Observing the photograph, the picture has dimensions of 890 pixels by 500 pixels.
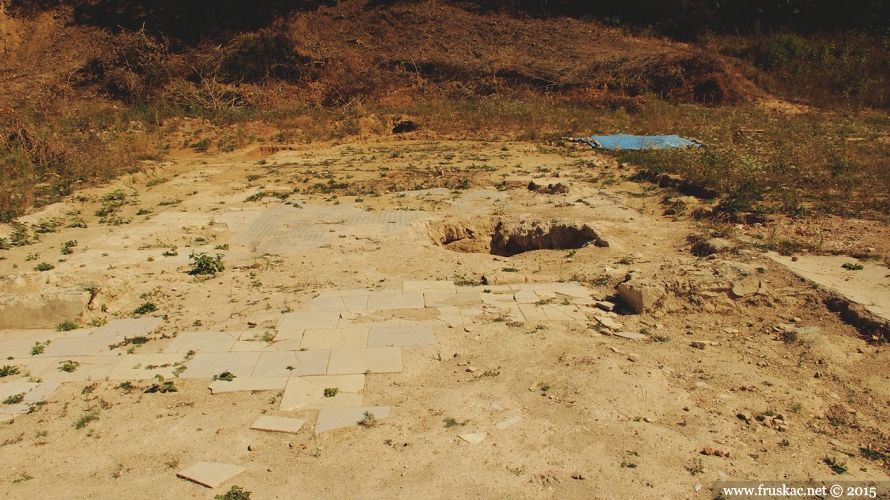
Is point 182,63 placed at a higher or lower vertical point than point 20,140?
higher

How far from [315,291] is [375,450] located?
294 cm

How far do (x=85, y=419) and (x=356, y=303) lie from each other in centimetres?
260

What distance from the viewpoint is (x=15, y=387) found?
4449 millimetres

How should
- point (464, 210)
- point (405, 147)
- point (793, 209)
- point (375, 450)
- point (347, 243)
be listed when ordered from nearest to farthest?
point (375, 450)
point (347, 243)
point (793, 209)
point (464, 210)
point (405, 147)

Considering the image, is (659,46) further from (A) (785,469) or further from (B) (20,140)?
(A) (785,469)

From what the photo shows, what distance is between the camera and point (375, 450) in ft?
12.3

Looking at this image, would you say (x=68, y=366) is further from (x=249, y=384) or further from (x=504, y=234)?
(x=504, y=234)

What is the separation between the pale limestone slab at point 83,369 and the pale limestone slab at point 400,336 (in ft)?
7.06

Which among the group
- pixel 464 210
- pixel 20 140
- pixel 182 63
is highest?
pixel 182 63

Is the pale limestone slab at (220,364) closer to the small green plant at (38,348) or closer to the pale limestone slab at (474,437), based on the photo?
the small green plant at (38,348)

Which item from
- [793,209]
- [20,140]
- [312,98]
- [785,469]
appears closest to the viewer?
[785,469]

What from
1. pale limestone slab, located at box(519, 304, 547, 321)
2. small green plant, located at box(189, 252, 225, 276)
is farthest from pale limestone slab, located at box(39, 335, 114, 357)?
pale limestone slab, located at box(519, 304, 547, 321)

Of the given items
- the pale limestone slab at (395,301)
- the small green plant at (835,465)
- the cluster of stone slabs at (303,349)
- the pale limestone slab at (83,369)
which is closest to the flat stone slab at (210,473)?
the cluster of stone slabs at (303,349)

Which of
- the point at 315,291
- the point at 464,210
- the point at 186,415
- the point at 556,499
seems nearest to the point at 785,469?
the point at 556,499
